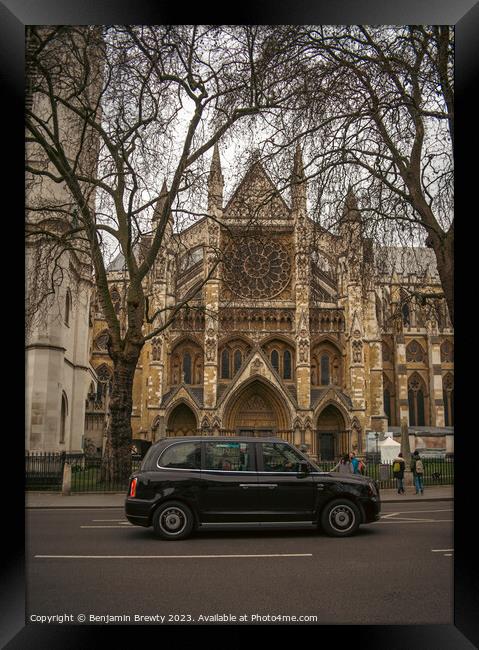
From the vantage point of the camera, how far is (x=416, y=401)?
49.2 metres

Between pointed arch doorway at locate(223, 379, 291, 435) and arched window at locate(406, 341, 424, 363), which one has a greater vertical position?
arched window at locate(406, 341, 424, 363)

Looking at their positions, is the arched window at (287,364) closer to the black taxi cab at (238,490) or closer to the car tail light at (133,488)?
the black taxi cab at (238,490)

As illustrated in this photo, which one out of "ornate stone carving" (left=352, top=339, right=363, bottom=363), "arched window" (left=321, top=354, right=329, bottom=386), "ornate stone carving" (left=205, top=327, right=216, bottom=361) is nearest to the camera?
"ornate stone carving" (left=205, top=327, right=216, bottom=361)

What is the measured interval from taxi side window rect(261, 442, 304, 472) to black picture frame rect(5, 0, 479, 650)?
4018mm

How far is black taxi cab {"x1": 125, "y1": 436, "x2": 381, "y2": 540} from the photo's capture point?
354 inches

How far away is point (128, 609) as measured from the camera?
5.37 meters

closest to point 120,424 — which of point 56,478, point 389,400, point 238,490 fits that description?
point 56,478

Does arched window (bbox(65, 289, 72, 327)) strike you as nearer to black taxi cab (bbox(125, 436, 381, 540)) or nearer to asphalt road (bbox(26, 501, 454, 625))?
asphalt road (bbox(26, 501, 454, 625))

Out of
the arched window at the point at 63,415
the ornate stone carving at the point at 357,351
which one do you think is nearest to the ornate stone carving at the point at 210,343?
the ornate stone carving at the point at 357,351

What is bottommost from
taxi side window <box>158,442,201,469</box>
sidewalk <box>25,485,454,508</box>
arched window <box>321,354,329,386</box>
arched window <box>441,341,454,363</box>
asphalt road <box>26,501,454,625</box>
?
sidewalk <box>25,485,454,508</box>

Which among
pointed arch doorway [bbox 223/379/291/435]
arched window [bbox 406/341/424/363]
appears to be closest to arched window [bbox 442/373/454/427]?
arched window [bbox 406/341/424/363]

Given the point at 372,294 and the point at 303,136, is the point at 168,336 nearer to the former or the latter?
the point at 372,294
